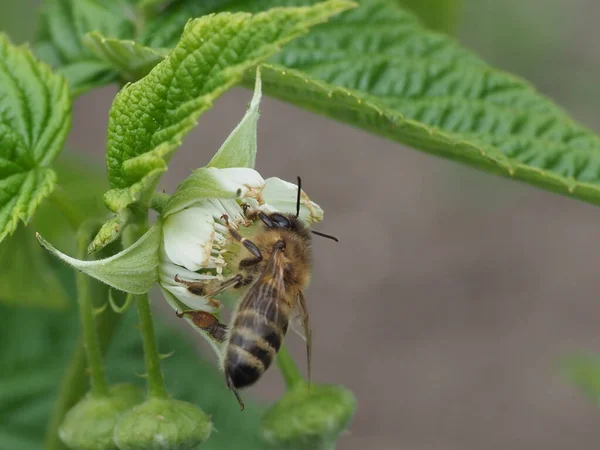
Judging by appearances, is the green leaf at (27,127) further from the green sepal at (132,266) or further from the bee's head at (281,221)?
the bee's head at (281,221)

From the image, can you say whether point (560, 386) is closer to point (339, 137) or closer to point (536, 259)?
point (536, 259)

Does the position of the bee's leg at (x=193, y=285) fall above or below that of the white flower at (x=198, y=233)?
below

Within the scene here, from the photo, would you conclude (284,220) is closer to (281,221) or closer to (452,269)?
(281,221)

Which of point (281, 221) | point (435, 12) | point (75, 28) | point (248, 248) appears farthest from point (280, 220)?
point (435, 12)

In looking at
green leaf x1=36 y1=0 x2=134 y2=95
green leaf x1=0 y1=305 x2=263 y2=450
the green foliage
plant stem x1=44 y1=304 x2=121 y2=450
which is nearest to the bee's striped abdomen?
plant stem x1=44 y1=304 x2=121 y2=450

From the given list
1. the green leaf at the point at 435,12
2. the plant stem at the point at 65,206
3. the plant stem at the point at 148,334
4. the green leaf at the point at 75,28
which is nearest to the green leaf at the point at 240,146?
the plant stem at the point at 148,334

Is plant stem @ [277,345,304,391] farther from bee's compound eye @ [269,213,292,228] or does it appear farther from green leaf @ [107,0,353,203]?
green leaf @ [107,0,353,203]
